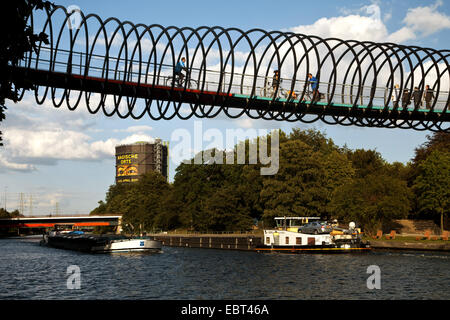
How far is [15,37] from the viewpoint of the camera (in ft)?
56.5

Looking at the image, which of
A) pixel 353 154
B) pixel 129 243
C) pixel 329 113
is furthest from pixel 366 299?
pixel 353 154

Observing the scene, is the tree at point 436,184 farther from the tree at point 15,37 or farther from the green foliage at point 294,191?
the tree at point 15,37

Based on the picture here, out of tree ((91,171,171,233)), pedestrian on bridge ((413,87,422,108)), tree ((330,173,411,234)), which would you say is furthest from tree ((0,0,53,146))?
tree ((91,171,171,233))

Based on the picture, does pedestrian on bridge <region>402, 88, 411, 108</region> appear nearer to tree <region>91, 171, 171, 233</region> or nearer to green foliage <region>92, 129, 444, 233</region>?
green foliage <region>92, 129, 444, 233</region>

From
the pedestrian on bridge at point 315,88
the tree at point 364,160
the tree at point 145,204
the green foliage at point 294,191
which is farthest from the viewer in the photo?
the tree at point 145,204

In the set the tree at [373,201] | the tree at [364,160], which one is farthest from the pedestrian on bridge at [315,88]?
the tree at [364,160]

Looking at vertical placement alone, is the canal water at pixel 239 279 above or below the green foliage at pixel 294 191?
below

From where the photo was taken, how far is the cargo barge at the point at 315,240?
7294 centimetres

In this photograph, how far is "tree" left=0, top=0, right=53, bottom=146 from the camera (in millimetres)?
16625

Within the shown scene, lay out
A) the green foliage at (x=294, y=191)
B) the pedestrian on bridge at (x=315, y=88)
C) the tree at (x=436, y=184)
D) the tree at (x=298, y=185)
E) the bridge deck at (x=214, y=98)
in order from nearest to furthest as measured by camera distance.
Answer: the bridge deck at (x=214, y=98) → the pedestrian on bridge at (x=315, y=88) → the green foliage at (x=294, y=191) → the tree at (x=436, y=184) → the tree at (x=298, y=185)

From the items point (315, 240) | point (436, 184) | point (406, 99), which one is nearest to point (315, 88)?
point (406, 99)

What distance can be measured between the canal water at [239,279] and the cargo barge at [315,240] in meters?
8.01

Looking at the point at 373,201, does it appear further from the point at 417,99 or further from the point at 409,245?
the point at 417,99

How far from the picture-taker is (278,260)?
64875 mm
